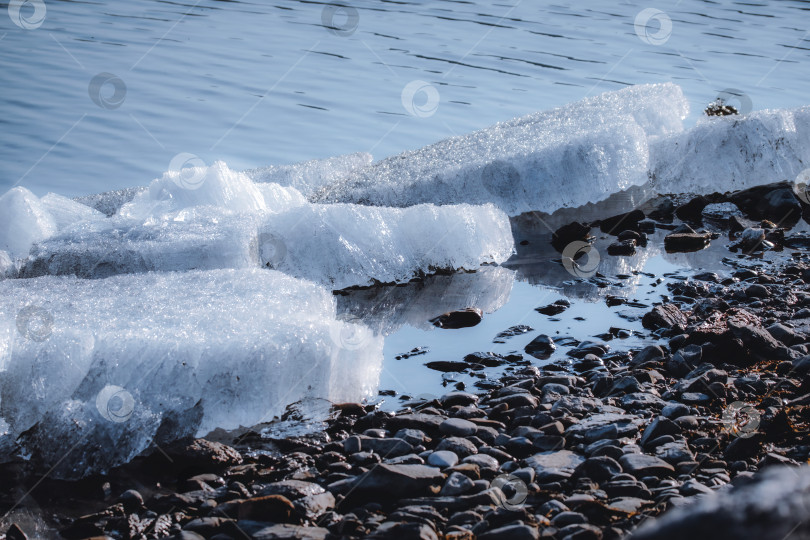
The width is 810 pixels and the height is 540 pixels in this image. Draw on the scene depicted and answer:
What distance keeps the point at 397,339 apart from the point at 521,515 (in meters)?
1.88

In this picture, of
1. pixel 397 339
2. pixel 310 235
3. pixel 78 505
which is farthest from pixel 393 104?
pixel 78 505

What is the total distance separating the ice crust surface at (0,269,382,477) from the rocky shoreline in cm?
15

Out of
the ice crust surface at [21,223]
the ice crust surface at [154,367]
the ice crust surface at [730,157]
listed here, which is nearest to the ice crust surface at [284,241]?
the ice crust surface at [21,223]

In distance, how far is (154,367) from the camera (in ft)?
11.1

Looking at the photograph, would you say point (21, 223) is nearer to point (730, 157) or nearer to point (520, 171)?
point (520, 171)

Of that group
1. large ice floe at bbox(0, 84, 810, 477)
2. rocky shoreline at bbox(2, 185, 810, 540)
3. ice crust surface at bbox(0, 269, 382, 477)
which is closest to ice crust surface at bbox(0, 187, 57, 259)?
large ice floe at bbox(0, 84, 810, 477)

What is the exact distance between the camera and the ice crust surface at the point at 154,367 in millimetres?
3211

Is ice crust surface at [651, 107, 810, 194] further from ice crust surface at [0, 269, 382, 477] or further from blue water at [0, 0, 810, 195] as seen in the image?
ice crust surface at [0, 269, 382, 477]

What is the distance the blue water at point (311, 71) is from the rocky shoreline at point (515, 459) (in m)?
4.96

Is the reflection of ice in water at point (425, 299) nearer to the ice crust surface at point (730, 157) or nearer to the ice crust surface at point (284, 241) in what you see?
the ice crust surface at point (284, 241)

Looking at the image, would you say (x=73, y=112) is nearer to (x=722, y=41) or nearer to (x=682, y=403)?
(x=682, y=403)

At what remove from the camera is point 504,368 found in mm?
3986

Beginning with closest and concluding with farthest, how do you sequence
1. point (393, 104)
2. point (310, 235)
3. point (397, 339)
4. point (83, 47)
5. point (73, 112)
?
point (397, 339) < point (310, 235) < point (73, 112) < point (393, 104) < point (83, 47)

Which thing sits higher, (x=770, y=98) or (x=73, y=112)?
(x=770, y=98)
